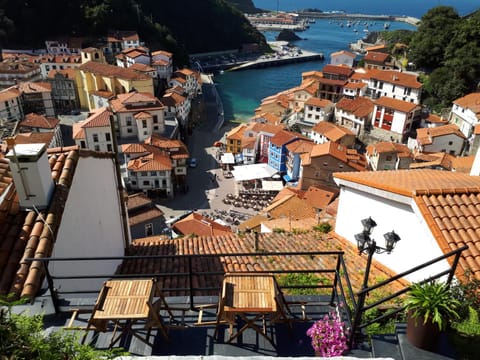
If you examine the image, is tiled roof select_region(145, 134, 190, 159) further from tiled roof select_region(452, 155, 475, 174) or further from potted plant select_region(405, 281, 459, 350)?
potted plant select_region(405, 281, 459, 350)

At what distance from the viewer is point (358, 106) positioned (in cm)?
4775

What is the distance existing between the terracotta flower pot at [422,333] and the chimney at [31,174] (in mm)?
5253

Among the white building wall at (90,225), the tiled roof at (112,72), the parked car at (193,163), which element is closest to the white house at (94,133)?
the parked car at (193,163)

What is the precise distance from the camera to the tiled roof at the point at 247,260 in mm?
7664

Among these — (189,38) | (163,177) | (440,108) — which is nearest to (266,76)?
(189,38)

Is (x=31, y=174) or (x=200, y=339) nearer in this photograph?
(x=200, y=339)

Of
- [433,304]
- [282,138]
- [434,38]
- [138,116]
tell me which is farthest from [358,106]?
[433,304]

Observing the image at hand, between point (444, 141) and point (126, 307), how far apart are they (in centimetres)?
4160

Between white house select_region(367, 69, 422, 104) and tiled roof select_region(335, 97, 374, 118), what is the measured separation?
4.85m

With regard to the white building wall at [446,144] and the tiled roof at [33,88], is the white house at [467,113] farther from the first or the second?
the tiled roof at [33,88]

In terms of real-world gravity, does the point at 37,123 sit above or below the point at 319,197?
above

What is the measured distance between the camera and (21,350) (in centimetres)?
229

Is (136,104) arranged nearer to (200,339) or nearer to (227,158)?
(227,158)

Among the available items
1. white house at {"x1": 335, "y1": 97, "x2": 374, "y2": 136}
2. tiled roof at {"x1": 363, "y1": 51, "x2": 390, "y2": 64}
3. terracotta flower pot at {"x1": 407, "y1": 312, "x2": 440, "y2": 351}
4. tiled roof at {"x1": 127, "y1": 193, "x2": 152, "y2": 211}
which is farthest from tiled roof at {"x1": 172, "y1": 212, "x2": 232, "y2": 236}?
A: tiled roof at {"x1": 363, "y1": 51, "x2": 390, "y2": 64}
